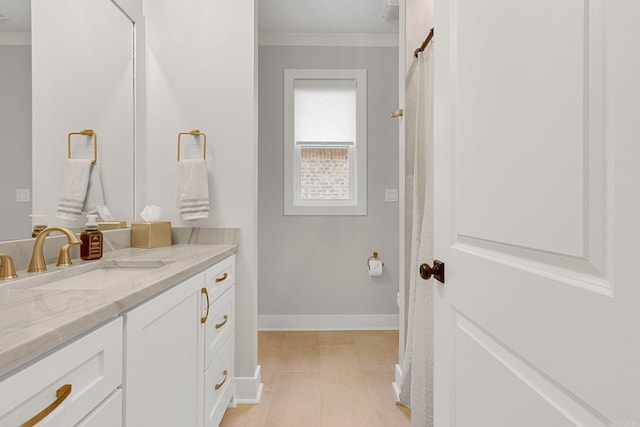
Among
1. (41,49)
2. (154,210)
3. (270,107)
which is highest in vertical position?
(270,107)

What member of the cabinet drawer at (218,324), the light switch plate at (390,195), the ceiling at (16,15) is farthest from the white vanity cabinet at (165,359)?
the light switch plate at (390,195)

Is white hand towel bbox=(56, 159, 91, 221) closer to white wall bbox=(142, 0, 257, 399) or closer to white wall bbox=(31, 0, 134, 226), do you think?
white wall bbox=(31, 0, 134, 226)

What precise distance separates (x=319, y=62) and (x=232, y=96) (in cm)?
142

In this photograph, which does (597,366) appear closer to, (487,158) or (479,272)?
(479,272)

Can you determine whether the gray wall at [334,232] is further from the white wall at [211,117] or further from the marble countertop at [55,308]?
the marble countertop at [55,308]

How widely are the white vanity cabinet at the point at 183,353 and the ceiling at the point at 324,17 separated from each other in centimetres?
204

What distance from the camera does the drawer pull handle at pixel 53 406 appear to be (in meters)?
0.58

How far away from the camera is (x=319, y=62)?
3227mm

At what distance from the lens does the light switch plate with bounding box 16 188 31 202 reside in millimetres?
1241

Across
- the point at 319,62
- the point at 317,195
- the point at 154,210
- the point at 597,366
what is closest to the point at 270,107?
the point at 319,62

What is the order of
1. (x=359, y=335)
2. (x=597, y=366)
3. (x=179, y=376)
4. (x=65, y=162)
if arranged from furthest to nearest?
(x=359, y=335), (x=65, y=162), (x=179, y=376), (x=597, y=366)

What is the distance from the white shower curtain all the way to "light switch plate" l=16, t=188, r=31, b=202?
60.2 inches

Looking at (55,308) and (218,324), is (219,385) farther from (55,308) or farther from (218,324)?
(55,308)

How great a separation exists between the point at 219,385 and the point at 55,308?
1.16m
